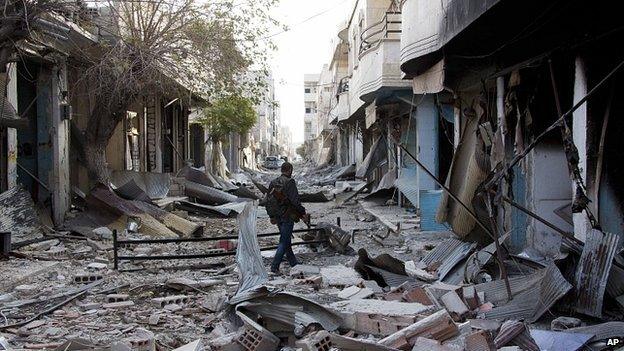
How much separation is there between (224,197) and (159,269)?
829cm

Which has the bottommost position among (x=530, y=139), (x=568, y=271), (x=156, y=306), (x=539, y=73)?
(x=156, y=306)

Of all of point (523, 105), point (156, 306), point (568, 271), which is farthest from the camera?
point (523, 105)

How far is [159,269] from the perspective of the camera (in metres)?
8.95

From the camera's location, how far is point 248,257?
7.36 m

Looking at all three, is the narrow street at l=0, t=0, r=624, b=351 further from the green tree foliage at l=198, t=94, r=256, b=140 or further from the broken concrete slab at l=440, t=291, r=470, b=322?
the green tree foliage at l=198, t=94, r=256, b=140

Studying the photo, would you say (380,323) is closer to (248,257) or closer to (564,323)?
(564,323)

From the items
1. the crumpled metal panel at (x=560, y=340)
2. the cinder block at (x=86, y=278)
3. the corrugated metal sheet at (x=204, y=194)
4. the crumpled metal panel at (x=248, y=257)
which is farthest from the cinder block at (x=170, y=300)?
the corrugated metal sheet at (x=204, y=194)

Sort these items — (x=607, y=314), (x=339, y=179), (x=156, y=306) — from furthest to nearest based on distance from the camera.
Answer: (x=339, y=179)
(x=156, y=306)
(x=607, y=314)

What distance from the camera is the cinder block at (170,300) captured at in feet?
22.6

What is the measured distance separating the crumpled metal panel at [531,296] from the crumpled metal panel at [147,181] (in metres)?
9.96

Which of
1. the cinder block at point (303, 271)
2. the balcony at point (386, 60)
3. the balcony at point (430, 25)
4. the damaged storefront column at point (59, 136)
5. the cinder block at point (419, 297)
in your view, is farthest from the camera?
the balcony at point (386, 60)

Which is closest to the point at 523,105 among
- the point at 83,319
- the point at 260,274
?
the point at 260,274

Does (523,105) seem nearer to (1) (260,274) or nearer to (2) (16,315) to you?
(1) (260,274)

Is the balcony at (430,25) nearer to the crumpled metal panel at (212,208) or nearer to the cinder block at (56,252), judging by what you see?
the cinder block at (56,252)
